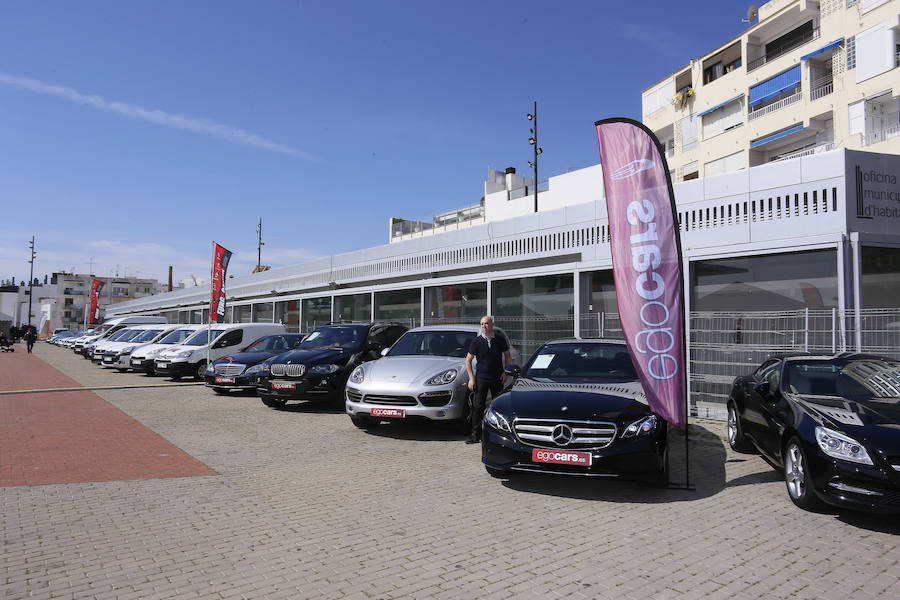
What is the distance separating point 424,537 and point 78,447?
210 inches

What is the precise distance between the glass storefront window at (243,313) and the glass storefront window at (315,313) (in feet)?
29.6

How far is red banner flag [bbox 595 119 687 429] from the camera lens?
6.12m

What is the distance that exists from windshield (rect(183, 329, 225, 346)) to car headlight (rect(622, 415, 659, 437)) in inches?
586

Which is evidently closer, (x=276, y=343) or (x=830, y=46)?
(x=276, y=343)

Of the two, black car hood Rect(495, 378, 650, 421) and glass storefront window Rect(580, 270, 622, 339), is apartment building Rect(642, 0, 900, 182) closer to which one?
glass storefront window Rect(580, 270, 622, 339)

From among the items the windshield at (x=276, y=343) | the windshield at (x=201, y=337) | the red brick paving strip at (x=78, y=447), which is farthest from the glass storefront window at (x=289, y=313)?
the red brick paving strip at (x=78, y=447)

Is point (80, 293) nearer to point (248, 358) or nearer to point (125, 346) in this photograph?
point (125, 346)

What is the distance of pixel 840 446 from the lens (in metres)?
4.84

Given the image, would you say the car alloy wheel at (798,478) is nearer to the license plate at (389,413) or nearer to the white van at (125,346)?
the license plate at (389,413)

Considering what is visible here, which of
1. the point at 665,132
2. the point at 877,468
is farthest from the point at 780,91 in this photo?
the point at 877,468

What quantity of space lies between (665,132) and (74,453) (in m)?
39.7

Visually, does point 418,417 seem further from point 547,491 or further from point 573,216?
point 573,216

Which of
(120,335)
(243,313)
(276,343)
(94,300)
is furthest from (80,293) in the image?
(276,343)

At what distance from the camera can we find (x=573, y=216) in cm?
1446
